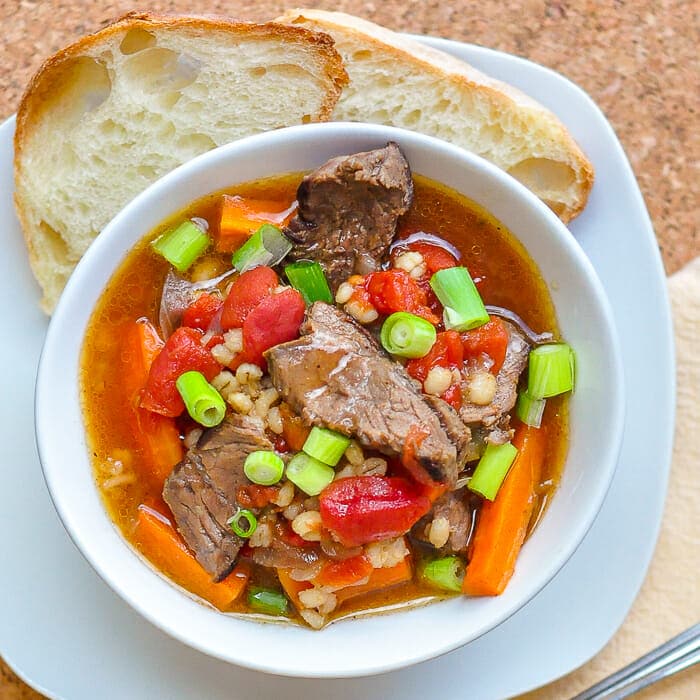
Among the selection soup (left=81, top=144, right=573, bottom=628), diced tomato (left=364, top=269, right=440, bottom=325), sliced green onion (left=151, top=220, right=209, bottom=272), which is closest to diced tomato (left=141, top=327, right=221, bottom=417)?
soup (left=81, top=144, right=573, bottom=628)

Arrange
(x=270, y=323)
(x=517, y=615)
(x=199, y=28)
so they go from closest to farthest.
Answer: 1. (x=270, y=323)
2. (x=199, y=28)
3. (x=517, y=615)

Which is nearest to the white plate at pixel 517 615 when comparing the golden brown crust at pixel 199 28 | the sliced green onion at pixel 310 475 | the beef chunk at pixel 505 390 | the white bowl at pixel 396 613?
the golden brown crust at pixel 199 28

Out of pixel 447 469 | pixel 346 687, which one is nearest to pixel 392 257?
→ pixel 447 469

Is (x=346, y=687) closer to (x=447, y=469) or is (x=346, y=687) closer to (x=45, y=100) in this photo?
(x=447, y=469)

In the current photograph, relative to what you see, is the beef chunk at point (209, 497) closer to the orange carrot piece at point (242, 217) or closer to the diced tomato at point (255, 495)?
the diced tomato at point (255, 495)

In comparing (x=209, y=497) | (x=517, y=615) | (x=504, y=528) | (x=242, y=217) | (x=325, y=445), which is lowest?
(x=517, y=615)

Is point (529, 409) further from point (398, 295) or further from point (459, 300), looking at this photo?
point (398, 295)

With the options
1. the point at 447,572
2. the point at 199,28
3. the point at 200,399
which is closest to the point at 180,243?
the point at 200,399

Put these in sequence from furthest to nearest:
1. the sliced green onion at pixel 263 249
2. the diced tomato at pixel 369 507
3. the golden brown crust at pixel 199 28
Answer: the golden brown crust at pixel 199 28 < the sliced green onion at pixel 263 249 < the diced tomato at pixel 369 507

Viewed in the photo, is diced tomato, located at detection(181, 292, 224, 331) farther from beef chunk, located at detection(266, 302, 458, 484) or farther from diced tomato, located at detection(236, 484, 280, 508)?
diced tomato, located at detection(236, 484, 280, 508)
